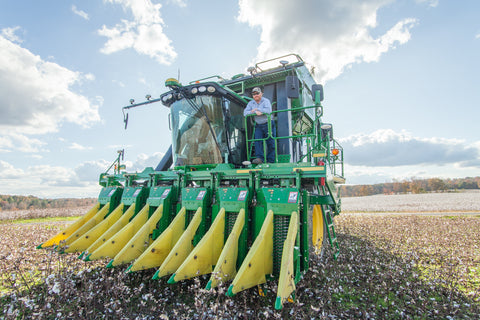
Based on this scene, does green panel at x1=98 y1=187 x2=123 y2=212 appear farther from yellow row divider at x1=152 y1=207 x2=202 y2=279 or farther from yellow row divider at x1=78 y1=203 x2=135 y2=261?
yellow row divider at x1=152 y1=207 x2=202 y2=279

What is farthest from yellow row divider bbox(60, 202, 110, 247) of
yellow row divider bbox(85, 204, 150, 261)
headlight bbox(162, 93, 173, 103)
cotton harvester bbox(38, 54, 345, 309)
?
headlight bbox(162, 93, 173, 103)

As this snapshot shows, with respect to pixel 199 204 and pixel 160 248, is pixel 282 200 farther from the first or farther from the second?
pixel 160 248

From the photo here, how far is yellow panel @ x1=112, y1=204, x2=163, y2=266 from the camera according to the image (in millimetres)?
4695

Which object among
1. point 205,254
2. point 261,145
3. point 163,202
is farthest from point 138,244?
point 261,145

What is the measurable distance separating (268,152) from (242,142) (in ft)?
2.76

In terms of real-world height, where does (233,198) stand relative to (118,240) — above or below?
above

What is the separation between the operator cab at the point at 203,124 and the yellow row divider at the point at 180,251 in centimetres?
166

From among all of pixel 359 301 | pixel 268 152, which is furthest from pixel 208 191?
pixel 359 301

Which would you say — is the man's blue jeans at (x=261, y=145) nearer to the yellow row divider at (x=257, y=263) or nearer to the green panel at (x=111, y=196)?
the yellow row divider at (x=257, y=263)

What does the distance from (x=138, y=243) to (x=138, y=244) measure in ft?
0.06

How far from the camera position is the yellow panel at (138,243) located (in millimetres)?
4695

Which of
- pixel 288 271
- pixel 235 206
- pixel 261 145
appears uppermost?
pixel 261 145

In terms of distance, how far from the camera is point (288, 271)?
352cm

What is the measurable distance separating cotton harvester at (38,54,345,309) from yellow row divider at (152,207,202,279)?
2 cm
